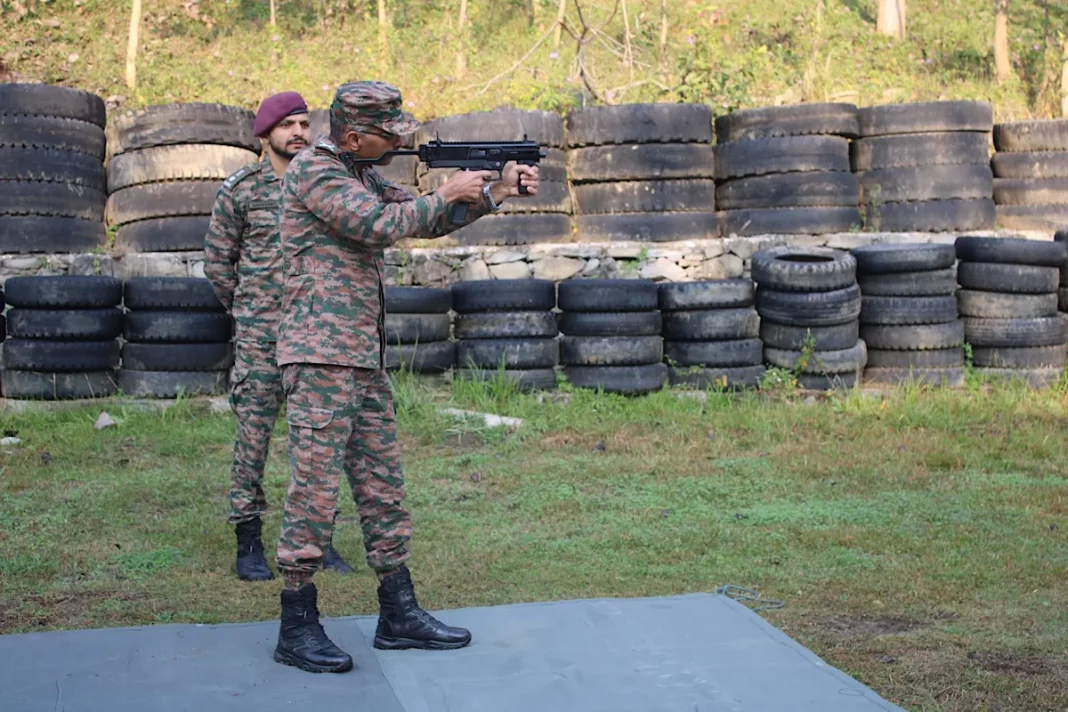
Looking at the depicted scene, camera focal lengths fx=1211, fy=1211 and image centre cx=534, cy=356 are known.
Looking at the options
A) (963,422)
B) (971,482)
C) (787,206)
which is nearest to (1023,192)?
(787,206)

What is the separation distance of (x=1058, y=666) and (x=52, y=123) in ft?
26.2

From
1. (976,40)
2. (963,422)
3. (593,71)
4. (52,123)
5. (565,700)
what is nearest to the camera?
(565,700)

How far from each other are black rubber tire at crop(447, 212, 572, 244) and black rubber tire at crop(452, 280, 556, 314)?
130cm

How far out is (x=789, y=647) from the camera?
12.9ft

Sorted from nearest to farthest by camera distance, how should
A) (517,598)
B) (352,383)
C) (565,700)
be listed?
(565,700), (352,383), (517,598)

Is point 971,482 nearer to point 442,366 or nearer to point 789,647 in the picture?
point 789,647

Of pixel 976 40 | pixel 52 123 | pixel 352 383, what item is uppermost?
pixel 976 40

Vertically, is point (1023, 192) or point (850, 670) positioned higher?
point (1023, 192)

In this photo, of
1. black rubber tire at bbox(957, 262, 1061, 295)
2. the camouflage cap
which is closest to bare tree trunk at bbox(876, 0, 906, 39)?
black rubber tire at bbox(957, 262, 1061, 295)

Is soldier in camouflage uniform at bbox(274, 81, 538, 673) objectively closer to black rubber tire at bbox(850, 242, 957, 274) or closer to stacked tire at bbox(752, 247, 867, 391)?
stacked tire at bbox(752, 247, 867, 391)

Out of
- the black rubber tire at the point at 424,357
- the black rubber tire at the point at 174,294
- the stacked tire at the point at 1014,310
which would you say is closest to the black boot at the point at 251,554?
the black rubber tire at the point at 174,294

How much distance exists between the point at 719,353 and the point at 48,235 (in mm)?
5136

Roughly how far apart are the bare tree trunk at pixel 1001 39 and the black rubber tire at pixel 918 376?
7772mm

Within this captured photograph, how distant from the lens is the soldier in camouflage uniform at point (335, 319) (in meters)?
3.70
